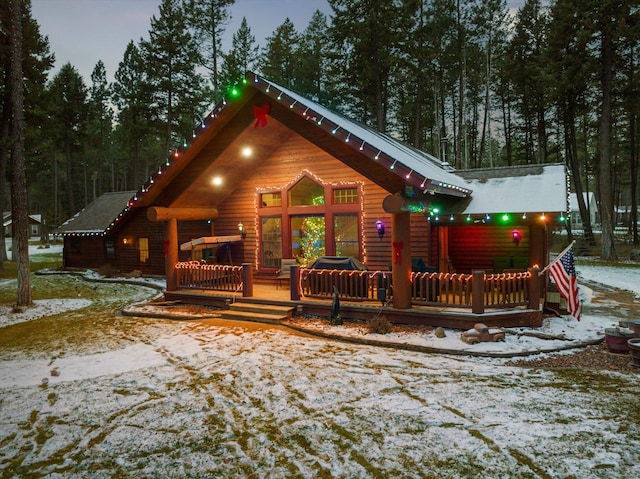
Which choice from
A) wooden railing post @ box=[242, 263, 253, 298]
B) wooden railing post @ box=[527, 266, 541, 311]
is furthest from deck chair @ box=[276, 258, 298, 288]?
wooden railing post @ box=[527, 266, 541, 311]

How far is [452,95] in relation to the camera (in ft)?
115

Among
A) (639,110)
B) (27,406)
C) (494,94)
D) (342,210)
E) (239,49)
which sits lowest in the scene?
(27,406)

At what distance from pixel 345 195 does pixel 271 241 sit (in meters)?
3.43

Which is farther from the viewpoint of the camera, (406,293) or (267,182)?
(267,182)

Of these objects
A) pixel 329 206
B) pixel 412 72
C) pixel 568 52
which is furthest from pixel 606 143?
pixel 329 206

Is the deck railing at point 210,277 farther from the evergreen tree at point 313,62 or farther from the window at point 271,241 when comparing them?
the evergreen tree at point 313,62

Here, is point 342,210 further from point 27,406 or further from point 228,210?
point 27,406

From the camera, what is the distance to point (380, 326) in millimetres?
9328

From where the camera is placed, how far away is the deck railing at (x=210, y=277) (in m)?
12.4

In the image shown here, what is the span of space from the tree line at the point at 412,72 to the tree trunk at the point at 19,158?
9518mm

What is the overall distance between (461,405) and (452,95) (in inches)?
1364

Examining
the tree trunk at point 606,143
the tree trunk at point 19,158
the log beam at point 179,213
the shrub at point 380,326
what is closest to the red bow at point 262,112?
the log beam at point 179,213

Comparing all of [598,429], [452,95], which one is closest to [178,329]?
[598,429]

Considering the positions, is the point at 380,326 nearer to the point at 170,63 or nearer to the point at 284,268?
the point at 284,268
